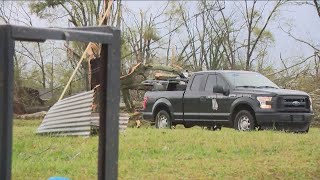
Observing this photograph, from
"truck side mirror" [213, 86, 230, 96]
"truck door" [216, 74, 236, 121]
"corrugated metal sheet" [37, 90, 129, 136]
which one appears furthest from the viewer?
"truck side mirror" [213, 86, 230, 96]

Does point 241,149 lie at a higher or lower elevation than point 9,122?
lower

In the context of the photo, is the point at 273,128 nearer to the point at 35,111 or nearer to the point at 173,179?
the point at 173,179

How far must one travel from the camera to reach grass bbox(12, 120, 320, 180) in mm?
6238

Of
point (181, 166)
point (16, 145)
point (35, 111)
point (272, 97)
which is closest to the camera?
point (181, 166)

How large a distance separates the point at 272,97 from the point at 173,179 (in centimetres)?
876

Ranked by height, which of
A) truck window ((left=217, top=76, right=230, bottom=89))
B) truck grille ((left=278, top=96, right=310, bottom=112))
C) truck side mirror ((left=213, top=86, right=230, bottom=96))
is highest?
truck window ((left=217, top=76, right=230, bottom=89))

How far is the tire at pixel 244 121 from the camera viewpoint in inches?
Result: 564

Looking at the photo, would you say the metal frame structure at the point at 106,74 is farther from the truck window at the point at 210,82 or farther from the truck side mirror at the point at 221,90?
the truck window at the point at 210,82

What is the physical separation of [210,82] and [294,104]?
2337mm

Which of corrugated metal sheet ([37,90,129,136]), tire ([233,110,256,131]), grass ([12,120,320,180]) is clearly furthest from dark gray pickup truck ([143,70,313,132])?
corrugated metal sheet ([37,90,129,136])

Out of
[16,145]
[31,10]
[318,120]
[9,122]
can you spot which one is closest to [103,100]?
[9,122]

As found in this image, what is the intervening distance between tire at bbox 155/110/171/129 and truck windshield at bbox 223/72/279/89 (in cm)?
249

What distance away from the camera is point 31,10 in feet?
103

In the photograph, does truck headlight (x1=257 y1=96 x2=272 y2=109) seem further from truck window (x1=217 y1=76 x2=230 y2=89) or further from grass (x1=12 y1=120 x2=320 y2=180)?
grass (x1=12 y1=120 x2=320 y2=180)
